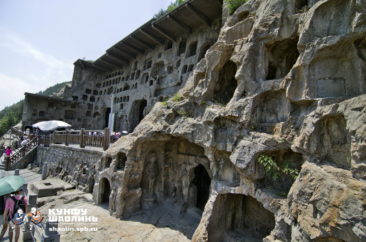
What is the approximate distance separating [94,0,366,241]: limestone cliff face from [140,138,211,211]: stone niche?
56 mm

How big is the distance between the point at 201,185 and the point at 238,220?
135 inches

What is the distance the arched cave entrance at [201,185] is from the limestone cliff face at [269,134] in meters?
0.06

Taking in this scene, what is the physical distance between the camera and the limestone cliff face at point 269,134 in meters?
4.83

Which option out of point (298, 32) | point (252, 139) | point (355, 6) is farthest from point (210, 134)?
point (355, 6)

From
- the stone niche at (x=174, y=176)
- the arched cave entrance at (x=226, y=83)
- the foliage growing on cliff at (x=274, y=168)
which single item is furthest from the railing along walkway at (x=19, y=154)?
the foliage growing on cliff at (x=274, y=168)

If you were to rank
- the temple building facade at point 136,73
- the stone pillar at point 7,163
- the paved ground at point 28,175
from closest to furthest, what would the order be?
the paved ground at point 28,175
the temple building facade at point 136,73
the stone pillar at point 7,163

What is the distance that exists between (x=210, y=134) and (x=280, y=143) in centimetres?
263

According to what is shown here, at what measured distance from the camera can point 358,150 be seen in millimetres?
4383

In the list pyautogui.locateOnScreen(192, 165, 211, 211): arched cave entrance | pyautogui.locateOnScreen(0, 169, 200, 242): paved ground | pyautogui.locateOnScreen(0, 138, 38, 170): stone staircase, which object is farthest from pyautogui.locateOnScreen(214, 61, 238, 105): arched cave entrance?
pyautogui.locateOnScreen(0, 138, 38, 170): stone staircase

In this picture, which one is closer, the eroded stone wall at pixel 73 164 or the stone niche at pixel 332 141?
the stone niche at pixel 332 141

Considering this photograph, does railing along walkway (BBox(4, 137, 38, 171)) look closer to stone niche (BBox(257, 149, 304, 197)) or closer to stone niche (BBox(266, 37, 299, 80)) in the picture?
stone niche (BBox(257, 149, 304, 197))

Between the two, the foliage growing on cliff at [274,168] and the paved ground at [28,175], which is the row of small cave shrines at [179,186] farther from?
the paved ground at [28,175]

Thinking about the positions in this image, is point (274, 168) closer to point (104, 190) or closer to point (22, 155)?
point (104, 190)

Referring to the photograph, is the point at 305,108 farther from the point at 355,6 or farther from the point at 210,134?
the point at 210,134
